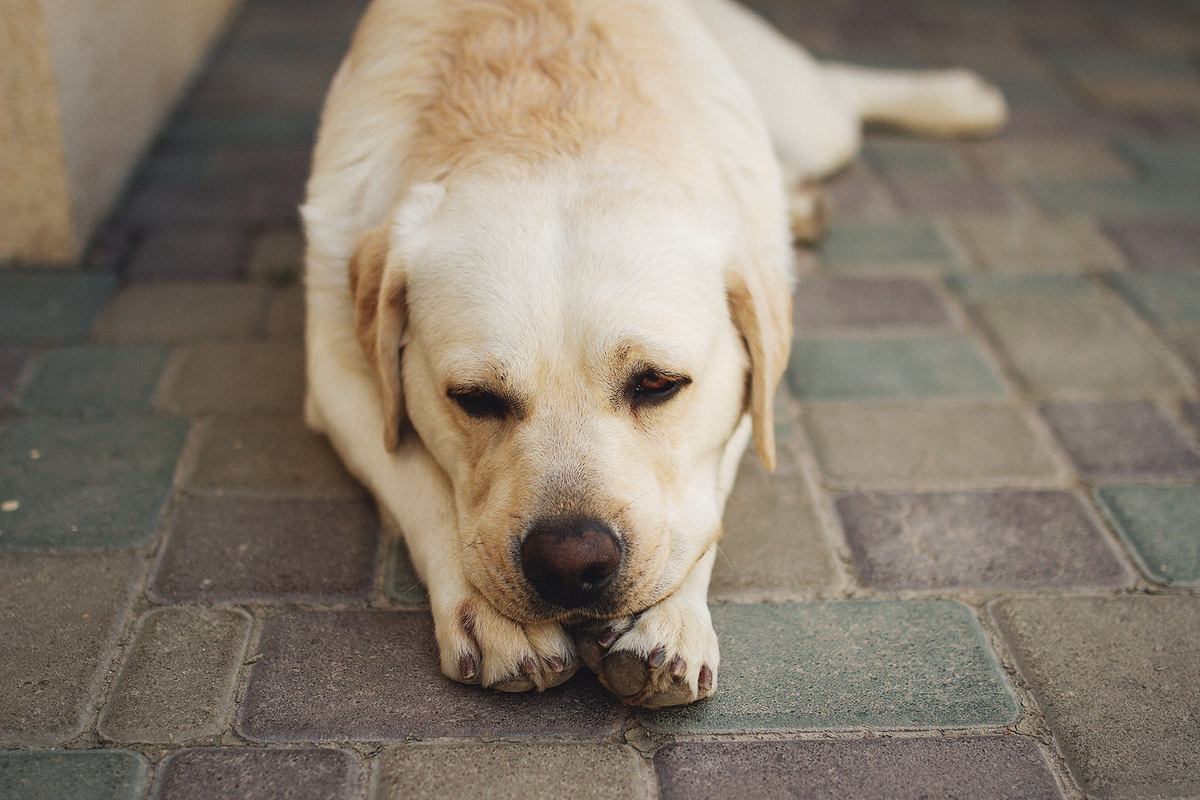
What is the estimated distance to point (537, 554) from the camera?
188cm

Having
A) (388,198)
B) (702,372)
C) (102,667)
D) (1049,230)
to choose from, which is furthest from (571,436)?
(1049,230)

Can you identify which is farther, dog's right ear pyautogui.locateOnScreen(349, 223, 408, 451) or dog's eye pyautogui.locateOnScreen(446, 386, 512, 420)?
dog's right ear pyautogui.locateOnScreen(349, 223, 408, 451)

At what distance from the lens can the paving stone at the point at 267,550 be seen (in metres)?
2.26

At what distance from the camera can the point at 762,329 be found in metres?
2.29

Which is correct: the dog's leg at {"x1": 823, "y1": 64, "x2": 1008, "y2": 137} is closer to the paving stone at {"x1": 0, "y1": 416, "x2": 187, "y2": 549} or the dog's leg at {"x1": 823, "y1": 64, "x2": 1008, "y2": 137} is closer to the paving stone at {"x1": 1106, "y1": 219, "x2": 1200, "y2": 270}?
the paving stone at {"x1": 1106, "y1": 219, "x2": 1200, "y2": 270}

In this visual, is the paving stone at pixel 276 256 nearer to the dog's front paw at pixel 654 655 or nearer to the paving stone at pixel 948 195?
the dog's front paw at pixel 654 655

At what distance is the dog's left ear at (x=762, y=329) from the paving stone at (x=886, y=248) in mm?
1515

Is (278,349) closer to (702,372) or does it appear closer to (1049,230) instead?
(702,372)

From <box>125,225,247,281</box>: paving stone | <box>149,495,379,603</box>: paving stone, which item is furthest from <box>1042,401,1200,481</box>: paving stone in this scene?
<box>125,225,247,281</box>: paving stone

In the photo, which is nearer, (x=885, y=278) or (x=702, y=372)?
Result: (x=702, y=372)

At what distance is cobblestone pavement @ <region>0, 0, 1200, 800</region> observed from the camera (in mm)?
1878

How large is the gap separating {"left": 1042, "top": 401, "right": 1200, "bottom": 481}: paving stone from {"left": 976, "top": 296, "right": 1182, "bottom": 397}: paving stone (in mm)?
100

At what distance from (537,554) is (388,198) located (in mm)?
1132

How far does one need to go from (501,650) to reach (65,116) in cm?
279
